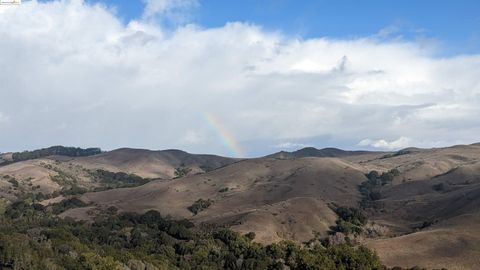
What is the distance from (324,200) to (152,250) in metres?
63.2

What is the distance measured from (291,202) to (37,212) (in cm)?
6311

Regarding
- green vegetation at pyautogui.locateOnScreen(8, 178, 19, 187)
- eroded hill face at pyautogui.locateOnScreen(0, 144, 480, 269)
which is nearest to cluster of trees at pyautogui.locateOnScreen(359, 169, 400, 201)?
eroded hill face at pyautogui.locateOnScreen(0, 144, 480, 269)

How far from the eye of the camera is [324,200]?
136 m

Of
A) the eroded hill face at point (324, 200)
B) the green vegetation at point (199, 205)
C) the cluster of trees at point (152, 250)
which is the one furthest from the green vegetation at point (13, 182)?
the green vegetation at point (199, 205)

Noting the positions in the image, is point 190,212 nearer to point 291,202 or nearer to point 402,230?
point 291,202

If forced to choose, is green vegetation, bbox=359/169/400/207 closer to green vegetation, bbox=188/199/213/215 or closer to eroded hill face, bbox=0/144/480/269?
eroded hill face, bbox=0/144/480/269

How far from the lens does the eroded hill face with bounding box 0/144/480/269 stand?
79375 mm

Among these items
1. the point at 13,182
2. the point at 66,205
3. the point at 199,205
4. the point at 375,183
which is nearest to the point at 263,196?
the point at 199,205

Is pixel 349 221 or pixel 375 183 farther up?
pixel 375 183

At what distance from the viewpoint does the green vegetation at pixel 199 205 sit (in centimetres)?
13271

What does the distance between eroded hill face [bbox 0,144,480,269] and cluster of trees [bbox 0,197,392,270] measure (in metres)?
8.81

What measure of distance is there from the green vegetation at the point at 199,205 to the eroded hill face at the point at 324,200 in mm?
249

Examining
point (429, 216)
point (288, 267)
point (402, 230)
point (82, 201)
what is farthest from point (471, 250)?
point (82, 201)

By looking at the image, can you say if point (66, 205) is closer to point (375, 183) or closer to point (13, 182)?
point (13, 182)
